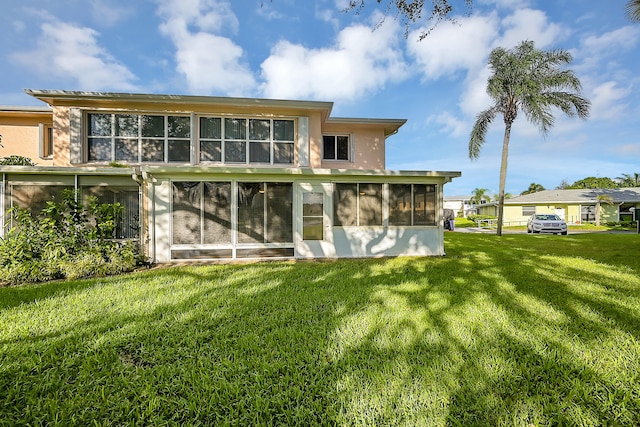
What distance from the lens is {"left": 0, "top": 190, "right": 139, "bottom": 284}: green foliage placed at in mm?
6562

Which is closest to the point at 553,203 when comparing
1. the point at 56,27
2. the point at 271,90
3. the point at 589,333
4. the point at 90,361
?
the point at 271,90

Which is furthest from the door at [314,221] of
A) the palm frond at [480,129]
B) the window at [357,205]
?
the palm frond at [480,129]

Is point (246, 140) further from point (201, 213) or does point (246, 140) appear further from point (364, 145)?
point (364, 145)

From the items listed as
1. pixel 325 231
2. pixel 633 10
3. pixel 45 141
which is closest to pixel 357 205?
pixel 325 231

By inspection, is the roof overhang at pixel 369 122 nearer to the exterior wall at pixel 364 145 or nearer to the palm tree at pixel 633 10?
the exterior wall at pixel 364 145

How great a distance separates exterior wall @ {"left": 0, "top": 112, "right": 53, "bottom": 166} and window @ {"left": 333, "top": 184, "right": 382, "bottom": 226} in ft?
41.3

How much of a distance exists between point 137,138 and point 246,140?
4.06 m

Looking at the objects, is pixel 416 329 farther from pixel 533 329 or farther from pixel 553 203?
pixel 553 203

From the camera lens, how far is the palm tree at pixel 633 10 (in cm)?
1055

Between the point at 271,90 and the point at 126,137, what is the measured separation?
32.1 feet

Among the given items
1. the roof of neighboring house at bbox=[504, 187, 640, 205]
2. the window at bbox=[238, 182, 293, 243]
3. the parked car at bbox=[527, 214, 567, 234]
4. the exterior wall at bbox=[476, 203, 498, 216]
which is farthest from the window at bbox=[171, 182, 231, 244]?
the exterior wall at bbox=[476, 203, 498, 216]

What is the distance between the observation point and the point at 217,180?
9.05m

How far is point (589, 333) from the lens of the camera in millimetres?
3537

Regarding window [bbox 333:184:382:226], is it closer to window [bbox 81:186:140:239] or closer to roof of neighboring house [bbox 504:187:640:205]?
window [bbox 81:186:140:239]
